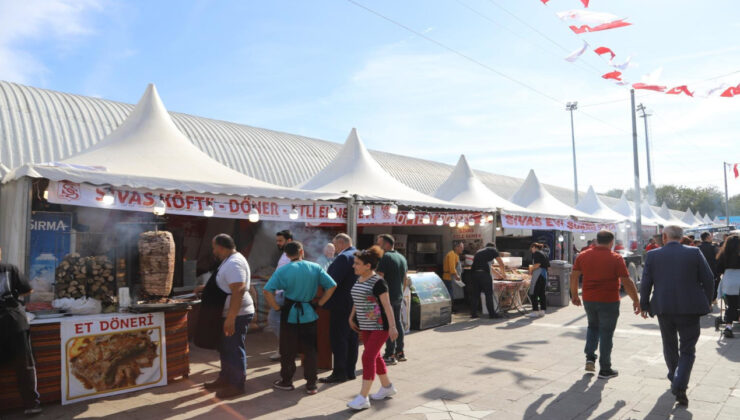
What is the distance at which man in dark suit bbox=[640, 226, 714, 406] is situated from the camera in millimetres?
4512

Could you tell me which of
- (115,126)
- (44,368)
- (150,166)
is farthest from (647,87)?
(115,126)

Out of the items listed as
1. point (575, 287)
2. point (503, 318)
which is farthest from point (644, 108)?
point (575, 287)

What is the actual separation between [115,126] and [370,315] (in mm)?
15055

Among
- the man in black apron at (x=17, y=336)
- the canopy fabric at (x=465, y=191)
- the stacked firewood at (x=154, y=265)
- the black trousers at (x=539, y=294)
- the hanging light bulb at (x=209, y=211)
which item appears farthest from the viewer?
the canopy fabric at (x=465, y=191)

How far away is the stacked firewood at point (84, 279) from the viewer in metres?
5.06

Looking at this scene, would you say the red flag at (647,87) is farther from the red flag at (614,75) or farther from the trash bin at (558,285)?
the trash bin at (558,285)

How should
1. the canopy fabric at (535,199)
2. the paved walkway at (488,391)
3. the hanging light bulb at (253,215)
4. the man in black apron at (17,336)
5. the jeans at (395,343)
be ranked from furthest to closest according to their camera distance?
the canopy fabric at (535,199)
the hanging light bulb at (253,215)
the jeans at (395,343)
the paved walkway at (488,391)
the man in black apron at (17,336)

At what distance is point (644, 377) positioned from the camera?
5.45 metres

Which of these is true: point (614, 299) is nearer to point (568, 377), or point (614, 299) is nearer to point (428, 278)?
point (568, 377)

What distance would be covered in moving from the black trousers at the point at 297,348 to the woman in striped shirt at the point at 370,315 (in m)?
0.71

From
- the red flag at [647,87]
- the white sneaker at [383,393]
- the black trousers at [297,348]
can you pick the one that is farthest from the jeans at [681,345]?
the red flag at [647,87]

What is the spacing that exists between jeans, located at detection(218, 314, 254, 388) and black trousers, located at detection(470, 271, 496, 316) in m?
5.90

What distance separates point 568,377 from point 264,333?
4806 millimetres

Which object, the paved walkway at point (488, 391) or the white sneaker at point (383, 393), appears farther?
the white sneaker at point (383, 393)
